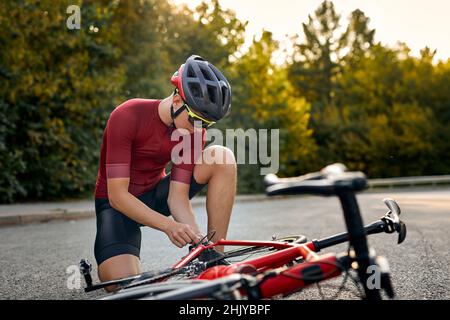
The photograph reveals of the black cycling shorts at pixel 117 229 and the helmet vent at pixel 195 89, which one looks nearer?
the helmet vent at pixel 195 89

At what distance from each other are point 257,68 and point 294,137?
3.93 meters

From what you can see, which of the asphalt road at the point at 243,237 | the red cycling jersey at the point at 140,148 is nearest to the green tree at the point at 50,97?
the asphalt road at the point at 243,237

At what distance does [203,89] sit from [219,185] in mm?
1004

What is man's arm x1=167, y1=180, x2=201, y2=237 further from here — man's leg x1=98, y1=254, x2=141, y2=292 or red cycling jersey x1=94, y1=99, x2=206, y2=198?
man's leg x1=98, y1=254, x2=141, y2=292

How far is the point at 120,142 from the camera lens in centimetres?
405

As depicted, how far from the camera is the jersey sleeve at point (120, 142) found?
395cm

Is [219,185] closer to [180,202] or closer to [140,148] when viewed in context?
[180,202]

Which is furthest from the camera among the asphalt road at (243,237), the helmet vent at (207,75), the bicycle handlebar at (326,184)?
the asphalt road at (243,237)

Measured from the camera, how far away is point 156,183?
15.8 feet

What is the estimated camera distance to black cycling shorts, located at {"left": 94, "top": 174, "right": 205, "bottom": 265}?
430 cm

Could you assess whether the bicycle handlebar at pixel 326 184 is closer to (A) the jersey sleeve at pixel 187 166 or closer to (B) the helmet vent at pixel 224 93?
(B) the helmet vent at pixel 224 93

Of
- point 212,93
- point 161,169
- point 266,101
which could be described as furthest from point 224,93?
point 266,101

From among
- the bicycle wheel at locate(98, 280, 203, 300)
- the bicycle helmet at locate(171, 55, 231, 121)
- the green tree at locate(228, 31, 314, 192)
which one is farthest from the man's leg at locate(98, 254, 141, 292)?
the green tree at locate(228, 31, 314, 192)

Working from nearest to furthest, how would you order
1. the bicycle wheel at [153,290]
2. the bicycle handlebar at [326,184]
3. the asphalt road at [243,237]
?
the bicycle handlebar at [326,184], the bicycle wheel at [153,290], the asphalt road at [243,237]
